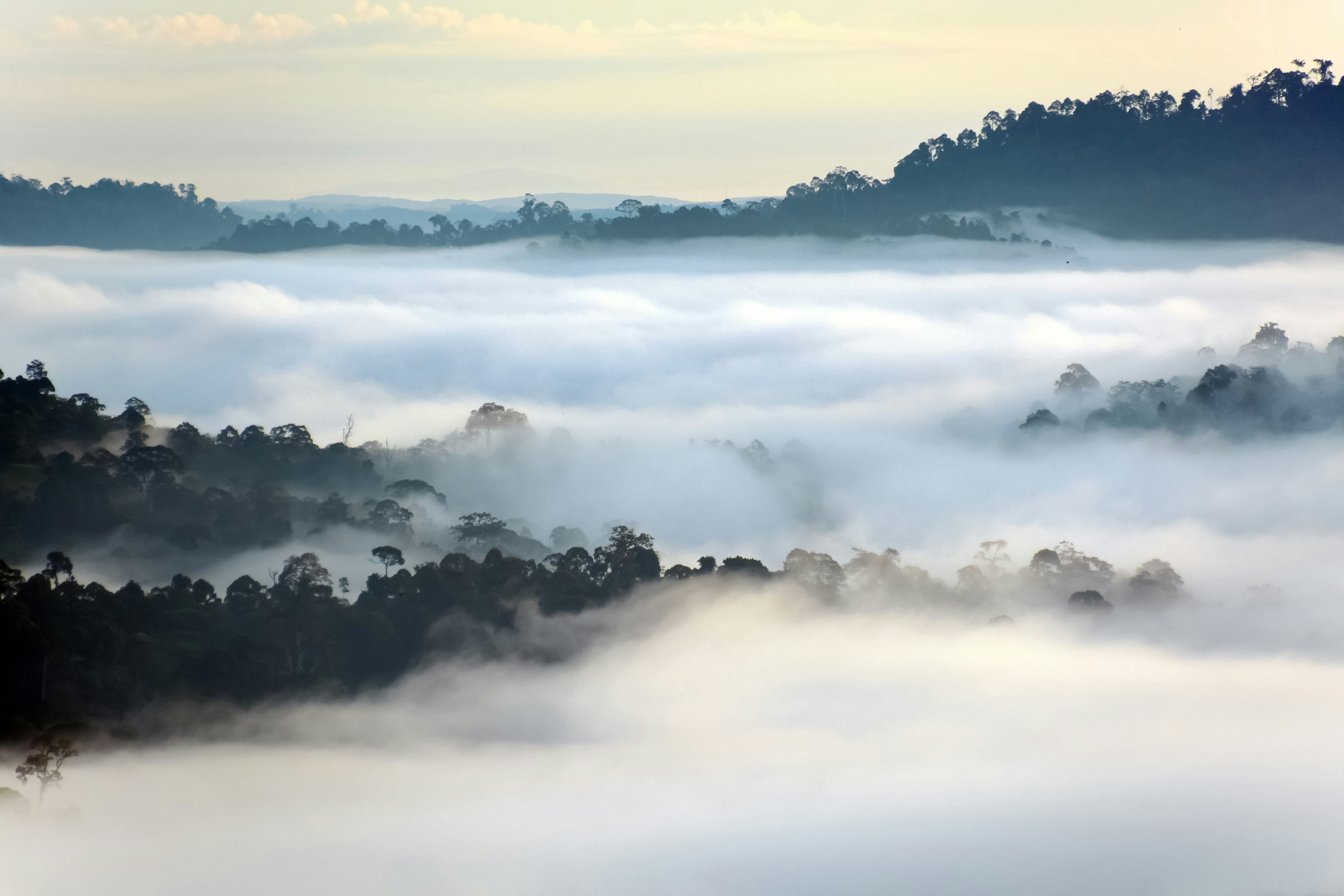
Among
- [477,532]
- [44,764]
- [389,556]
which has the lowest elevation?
[44,764]

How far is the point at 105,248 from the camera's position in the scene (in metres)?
163

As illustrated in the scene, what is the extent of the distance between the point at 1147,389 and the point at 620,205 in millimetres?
69270

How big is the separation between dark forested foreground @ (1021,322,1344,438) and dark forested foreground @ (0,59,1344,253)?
56.7 m

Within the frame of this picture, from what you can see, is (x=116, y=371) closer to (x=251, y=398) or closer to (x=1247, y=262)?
(x=251, y=398)

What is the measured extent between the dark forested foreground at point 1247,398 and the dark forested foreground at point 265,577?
72.8 ft

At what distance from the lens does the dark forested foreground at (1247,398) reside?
81.1 m

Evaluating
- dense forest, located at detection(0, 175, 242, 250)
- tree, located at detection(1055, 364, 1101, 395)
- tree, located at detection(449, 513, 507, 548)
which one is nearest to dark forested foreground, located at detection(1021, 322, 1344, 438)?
A: tree, located at detection(1055, 364, 1101, 395)

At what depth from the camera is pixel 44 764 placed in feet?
94.8

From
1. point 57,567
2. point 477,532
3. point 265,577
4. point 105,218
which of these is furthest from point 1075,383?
point 105,218

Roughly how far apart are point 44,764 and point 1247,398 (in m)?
71.1

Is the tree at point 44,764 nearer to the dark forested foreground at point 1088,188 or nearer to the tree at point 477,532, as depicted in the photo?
the tree at point 477,532

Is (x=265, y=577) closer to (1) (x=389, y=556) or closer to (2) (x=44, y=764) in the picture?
(1) (x=389, y=556)

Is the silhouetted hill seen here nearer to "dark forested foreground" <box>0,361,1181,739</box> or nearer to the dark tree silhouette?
"dark forested foreground" <box>0,361,1181,739</box>

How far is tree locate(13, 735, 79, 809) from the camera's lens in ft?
95.0
